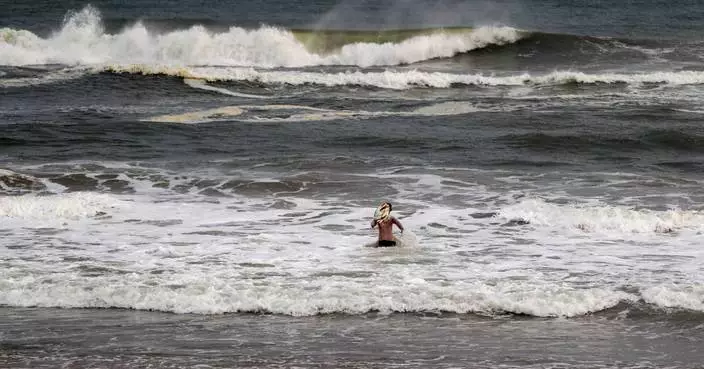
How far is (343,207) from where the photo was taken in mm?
16016

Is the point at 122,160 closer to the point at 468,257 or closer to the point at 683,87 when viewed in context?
the point at 468,257

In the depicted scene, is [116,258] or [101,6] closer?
[116,258]

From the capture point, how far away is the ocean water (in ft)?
33.7

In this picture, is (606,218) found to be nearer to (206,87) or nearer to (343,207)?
(343,207)

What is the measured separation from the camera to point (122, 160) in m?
19.9

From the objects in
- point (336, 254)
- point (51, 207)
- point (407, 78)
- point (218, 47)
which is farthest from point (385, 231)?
point (218, 47)

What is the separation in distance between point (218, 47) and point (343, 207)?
72.8 feet

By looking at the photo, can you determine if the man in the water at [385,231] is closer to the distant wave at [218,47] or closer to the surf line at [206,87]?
the surf line at [206,87]

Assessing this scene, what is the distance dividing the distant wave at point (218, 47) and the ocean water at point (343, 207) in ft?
0.48

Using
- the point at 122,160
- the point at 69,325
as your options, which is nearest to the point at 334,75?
the point at 122,160

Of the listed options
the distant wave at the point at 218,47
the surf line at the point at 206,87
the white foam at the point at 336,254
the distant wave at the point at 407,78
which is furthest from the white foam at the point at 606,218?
the distant wave at the point at 218,47

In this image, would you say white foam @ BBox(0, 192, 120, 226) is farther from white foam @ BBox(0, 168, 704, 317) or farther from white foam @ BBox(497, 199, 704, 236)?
white foam @ BBox(497, 199, 704, 236)

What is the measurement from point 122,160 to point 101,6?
31064mm

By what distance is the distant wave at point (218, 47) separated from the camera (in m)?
36.1
